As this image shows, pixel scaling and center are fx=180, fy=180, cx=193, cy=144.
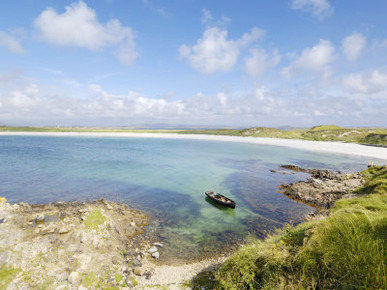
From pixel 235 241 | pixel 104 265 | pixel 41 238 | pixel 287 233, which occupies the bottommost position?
pixel 235 241

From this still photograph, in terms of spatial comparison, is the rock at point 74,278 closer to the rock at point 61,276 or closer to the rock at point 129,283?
the rock at point 61,276

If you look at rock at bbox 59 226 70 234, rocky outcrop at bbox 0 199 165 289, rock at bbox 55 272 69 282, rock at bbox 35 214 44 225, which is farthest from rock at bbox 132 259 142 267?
rock at bbox 35 214 44 225

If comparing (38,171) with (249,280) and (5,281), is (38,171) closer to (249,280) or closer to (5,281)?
(5,281)

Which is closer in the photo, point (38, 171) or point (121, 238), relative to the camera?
point (121, 238)

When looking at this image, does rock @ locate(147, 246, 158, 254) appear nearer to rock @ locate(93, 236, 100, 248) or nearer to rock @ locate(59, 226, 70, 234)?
rock @ locate(93, 236, 100, 248)

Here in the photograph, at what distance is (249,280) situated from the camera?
795 cm

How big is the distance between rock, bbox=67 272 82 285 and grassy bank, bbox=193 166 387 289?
7.91 m

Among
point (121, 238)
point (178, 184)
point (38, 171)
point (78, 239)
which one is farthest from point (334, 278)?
point (38, 171)

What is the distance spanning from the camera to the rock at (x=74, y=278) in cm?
1002

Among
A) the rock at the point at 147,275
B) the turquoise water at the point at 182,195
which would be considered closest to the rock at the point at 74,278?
the rock at the point at 147,275

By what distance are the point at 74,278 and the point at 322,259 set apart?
494 inches

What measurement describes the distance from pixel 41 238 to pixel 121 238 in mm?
5442

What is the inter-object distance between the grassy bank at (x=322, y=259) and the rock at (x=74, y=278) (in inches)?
311

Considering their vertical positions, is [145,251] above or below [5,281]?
below
